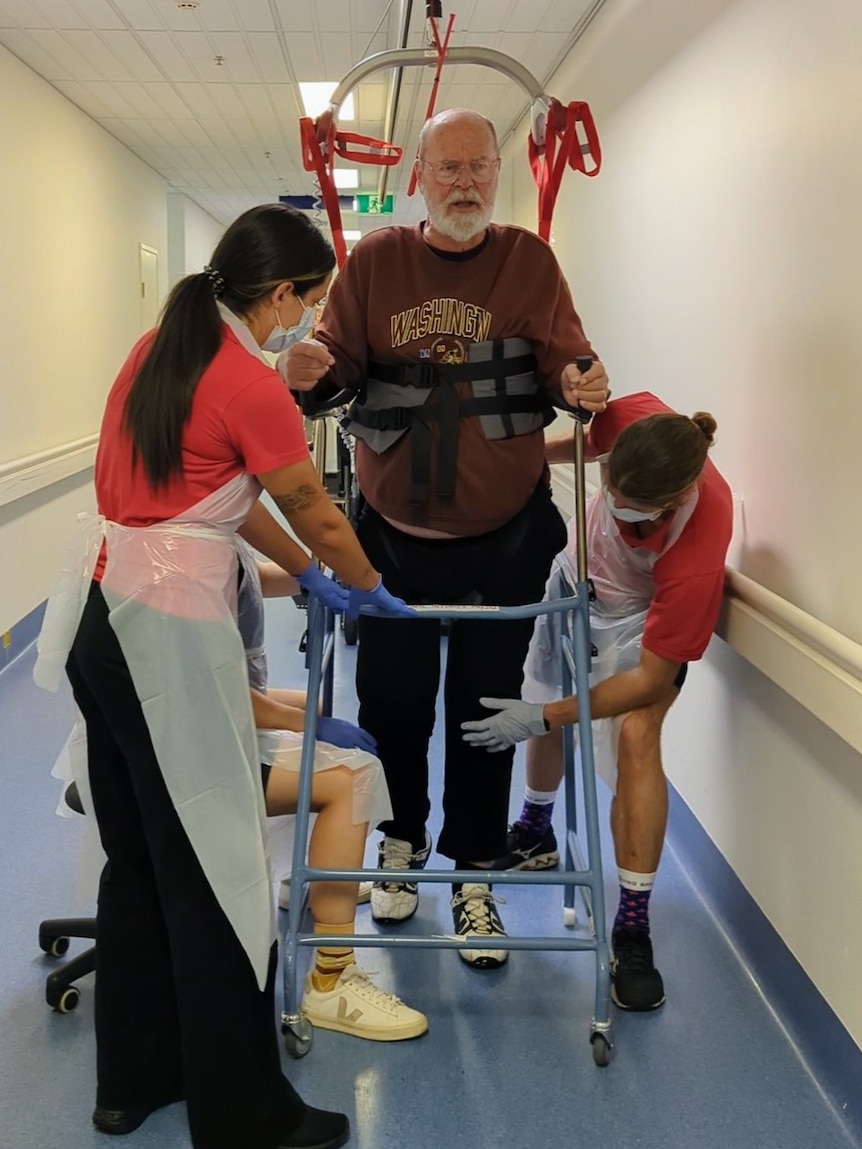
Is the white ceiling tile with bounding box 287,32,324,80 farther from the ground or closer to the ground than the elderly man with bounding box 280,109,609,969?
farther from the ground

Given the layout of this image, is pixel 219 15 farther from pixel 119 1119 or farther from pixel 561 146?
pixel 119 1119

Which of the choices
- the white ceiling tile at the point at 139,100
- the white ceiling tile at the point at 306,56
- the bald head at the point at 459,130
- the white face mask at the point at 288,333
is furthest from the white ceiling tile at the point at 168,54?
the white face mask at the point at 288,333

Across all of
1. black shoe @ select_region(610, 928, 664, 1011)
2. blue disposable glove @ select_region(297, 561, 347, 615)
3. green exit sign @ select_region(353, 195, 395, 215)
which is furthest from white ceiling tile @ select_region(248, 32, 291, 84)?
black shoe @ select_region(610, 928, 664, 1011)

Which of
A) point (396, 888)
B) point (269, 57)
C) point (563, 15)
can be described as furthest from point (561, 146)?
point (269, 57)

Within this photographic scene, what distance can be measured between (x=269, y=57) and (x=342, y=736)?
11.1ft

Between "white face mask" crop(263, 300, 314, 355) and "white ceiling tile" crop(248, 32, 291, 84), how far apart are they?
273 cm

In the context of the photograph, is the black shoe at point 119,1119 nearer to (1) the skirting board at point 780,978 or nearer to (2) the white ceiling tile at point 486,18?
(1) the skirting board at point 780,978

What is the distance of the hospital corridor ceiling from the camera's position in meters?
3.46

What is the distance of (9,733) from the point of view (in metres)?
3.25

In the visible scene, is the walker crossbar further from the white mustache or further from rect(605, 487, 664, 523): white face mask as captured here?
the white mustache

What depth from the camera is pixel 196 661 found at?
141 cm

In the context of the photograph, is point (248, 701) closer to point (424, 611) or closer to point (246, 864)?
point (246, 864)

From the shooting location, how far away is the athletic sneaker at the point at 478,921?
203 cm

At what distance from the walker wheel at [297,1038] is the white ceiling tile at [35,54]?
12.6ft
